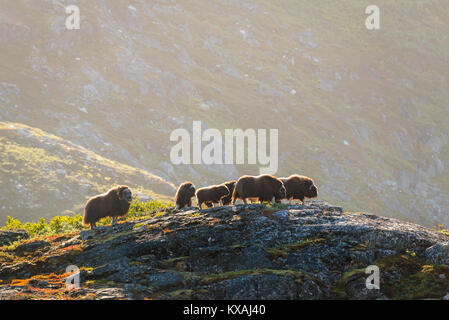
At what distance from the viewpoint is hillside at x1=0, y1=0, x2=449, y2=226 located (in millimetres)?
120500

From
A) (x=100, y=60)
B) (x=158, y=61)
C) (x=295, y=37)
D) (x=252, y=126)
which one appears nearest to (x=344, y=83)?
(x=295, y=37)

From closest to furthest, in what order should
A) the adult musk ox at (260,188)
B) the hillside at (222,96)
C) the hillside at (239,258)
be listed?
the hillside at (239,258), the adult musk ox at (260,188), the hillside at (222,96)

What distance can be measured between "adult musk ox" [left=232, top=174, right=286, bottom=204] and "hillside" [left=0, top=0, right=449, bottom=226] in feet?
281

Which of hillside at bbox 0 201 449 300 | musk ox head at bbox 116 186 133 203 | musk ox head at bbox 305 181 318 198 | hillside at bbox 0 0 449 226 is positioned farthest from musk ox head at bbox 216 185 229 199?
hillside at bbox 0 0 449 226

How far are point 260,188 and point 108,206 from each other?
8.48m

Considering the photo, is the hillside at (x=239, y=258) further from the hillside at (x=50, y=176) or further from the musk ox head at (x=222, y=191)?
the hillside at (x=50, y=176)

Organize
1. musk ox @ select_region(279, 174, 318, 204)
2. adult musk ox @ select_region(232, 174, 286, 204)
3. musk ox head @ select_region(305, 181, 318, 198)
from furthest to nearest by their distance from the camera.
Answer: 1. musk ox head @ select_region(305, 181, 318, 198)
2. musk ox @ select_region(279, 174, 318, 204)
3. adult musk ox @ select_region(232, 174, 286, 204)

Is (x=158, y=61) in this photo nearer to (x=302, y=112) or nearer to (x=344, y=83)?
(x=302, y=112)

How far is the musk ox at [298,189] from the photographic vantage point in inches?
1077

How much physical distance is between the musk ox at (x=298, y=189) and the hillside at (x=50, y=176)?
5395cm

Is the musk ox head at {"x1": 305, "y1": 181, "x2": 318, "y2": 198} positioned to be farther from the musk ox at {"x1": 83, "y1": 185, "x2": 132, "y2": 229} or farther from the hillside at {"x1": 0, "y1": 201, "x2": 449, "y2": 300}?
the musk ox at {"x1": 83, "y1": 185, "x2": 132, "y2": 229}

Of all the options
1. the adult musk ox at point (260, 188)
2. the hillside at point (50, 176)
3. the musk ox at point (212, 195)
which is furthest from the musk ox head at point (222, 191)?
the hillside at point (50, 176)

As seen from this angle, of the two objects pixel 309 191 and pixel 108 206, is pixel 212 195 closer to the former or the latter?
pixel 309 191

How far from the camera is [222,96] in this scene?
489 feet
